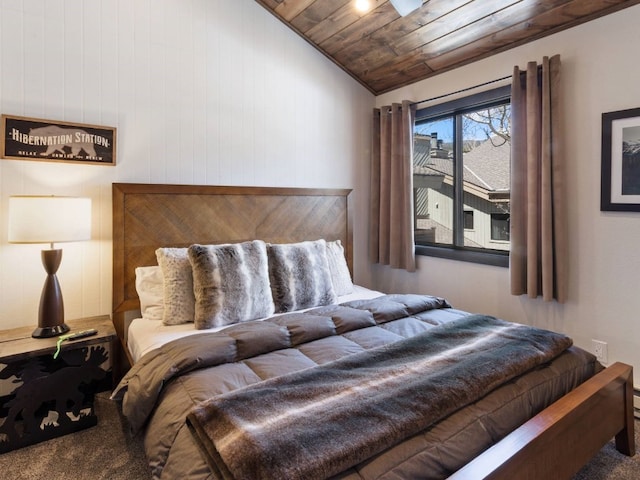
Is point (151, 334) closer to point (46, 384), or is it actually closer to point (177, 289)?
point (177, 289)

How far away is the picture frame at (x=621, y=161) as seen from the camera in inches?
91.7

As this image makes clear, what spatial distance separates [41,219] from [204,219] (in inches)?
40.8

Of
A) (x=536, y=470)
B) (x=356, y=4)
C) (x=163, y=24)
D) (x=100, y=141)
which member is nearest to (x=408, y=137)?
(x=356, y=4)

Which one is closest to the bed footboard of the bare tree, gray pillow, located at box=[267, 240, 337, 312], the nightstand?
gray pillow, located at box=[267, 240, 337, 312]

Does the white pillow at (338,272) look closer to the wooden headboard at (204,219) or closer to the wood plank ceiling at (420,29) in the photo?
the wooden headboard at (204,219)

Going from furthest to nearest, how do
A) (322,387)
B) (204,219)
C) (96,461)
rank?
(204,219), (96,461), (322,387)

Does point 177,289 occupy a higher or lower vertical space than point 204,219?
lower

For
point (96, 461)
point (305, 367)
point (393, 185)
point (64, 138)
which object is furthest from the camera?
point (393, 185)

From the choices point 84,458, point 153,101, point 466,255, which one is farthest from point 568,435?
point 153,101

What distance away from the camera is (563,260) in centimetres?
A: 258

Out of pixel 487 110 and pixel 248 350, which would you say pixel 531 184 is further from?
pixel 248 350

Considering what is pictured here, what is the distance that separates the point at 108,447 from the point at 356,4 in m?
3.20

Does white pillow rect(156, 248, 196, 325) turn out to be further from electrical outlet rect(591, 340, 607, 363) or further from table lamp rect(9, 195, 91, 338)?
electrical outlet rect(591, 340, 607, 363)

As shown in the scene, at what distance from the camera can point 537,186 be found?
264 centimetres
